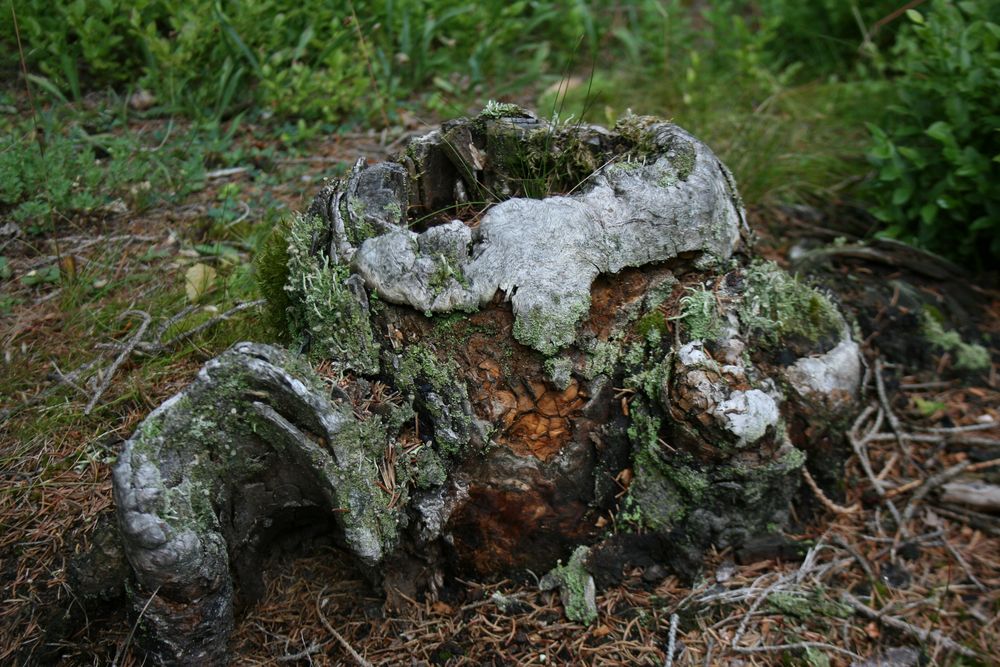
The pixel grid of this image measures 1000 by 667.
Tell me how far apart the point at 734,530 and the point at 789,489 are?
10.0 inches

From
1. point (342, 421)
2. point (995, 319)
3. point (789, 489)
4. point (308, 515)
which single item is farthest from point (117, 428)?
point (995, 319)

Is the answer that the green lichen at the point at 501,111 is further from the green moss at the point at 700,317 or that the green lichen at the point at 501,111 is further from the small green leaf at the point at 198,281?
the small green leaf at the point at 198,281

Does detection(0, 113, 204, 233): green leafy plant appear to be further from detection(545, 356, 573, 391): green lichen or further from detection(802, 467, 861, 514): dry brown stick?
detection(802, 467, 861, 514): dry brown stick

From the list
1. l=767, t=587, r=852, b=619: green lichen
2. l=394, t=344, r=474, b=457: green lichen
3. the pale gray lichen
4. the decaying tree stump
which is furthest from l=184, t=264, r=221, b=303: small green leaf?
l=767, t=587, r=852, b=619: green lichen

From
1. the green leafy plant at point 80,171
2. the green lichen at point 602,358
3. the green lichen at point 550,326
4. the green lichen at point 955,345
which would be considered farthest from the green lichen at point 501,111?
the green lichen at point 955,345

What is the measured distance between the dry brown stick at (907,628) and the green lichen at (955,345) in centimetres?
145

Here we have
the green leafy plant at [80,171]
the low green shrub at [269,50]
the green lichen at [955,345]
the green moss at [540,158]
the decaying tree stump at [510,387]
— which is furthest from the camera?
the low green shrub at [269,50]

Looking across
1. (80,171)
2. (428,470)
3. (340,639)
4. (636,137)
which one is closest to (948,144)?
(636,137)

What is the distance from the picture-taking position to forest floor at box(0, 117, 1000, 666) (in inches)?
95.5

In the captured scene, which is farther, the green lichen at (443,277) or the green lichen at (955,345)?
the green lichen at (955,345)

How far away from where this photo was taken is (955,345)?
138 inches

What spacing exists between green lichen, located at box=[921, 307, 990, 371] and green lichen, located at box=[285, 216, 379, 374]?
265 centimetres

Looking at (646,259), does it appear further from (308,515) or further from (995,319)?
(995,319)

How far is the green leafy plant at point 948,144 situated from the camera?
347 cm
